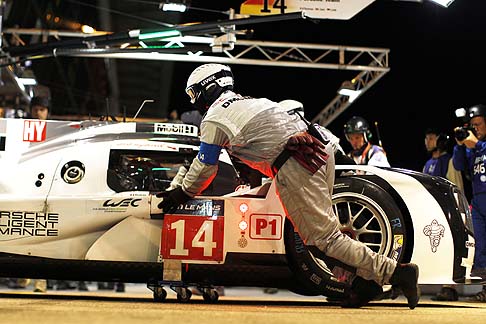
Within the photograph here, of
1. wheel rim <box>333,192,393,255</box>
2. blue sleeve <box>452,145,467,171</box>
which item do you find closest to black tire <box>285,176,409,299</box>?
wheel rim <box>333,192,393,255</box>

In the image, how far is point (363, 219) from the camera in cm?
644

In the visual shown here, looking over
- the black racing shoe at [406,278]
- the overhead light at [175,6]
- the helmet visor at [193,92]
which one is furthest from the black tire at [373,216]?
the overhead light at [175,6]

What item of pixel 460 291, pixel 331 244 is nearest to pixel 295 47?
pixel 460 291

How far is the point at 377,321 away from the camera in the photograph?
4.54m

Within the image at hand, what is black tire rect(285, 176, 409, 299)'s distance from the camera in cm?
618

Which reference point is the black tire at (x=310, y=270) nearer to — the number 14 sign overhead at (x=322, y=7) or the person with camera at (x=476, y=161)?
the person with camera at (x=476, y=161)

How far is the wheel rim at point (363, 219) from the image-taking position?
20.6 ft

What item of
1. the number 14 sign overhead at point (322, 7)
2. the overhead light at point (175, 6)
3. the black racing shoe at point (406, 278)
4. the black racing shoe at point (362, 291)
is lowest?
the black racing shoe at point (362, 291)

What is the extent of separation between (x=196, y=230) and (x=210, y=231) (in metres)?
0.11

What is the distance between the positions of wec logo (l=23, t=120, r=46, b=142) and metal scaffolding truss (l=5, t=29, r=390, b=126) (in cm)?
426

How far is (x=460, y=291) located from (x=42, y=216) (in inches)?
291

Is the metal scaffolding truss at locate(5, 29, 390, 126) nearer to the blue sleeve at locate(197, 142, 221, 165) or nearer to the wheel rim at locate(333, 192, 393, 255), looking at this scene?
the wheel rim at locate(333, 192, 393, 255)

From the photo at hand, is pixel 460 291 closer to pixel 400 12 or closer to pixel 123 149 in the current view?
pixel 400 12

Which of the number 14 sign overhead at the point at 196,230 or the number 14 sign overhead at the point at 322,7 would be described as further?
the number 14 sign overhead at the point at 322,7
